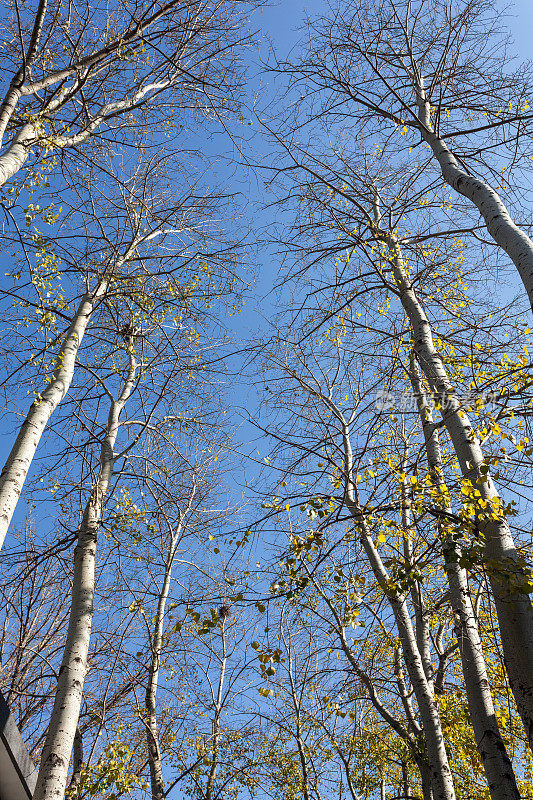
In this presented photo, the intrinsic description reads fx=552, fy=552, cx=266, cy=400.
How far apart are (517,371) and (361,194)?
132 inches

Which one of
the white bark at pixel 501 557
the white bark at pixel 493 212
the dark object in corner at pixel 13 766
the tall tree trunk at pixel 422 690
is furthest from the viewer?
the tall tree trunk at pixel 422 690

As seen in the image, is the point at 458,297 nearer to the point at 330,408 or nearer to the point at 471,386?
the point at 330,408

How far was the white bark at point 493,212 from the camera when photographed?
3674mm

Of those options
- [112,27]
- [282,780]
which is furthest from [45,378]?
[282,780]

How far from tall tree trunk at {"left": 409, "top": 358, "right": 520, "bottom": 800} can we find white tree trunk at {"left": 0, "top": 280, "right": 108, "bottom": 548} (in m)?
2.96

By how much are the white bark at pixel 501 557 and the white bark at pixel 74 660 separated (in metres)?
3.27

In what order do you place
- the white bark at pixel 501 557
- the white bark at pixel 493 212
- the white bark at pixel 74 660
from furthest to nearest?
1. the white bark at pixel 74 660
2. the white bark at pixel 493 212
3. the white bark at pixel 501 557

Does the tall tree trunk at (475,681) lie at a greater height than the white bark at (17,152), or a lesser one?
lesser

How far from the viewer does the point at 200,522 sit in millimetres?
10414

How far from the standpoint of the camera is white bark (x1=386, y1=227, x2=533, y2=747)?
10.0ft

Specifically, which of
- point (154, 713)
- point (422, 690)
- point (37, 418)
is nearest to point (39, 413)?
point (37, 418)

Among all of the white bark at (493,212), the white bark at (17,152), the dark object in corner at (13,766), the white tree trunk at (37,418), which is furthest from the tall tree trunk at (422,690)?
the white bark at (17,152)

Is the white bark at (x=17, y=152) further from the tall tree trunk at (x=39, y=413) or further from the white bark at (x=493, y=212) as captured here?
the white bark at (x=493, y=212)

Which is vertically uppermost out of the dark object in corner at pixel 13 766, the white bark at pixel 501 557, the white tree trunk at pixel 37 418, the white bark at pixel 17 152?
the white bark at pixel 17 152
